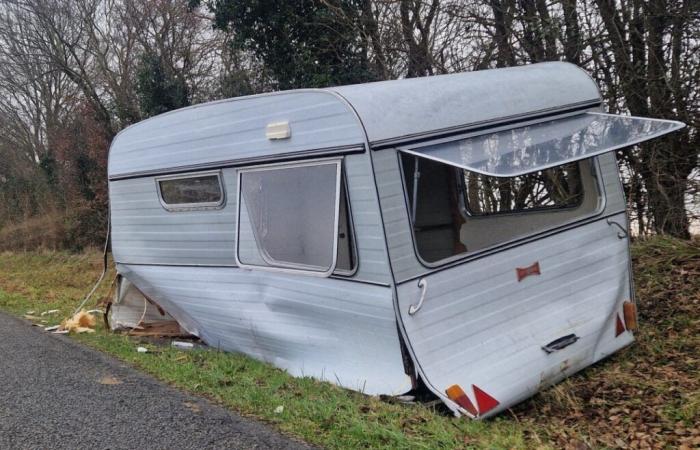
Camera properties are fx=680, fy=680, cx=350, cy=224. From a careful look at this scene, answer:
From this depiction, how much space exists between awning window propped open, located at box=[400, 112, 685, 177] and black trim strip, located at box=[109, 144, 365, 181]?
423 mm

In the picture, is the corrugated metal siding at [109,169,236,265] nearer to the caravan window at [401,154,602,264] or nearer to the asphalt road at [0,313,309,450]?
the asphalt road at [0,313,309,450]

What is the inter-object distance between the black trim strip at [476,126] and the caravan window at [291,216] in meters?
0.44

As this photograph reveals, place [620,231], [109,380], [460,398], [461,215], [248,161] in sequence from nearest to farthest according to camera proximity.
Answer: [460,398], [620,231], [248,161], [109,380], [461,215]

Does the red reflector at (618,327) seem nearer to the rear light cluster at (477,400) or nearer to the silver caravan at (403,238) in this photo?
the silver caravan at (403,238)

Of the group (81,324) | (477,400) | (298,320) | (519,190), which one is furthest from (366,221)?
(81,324)

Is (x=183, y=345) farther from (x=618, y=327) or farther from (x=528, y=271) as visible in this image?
(x=618, y=327)

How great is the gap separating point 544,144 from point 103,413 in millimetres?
3869

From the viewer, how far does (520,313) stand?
4980 millimetres

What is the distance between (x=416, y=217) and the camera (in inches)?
261

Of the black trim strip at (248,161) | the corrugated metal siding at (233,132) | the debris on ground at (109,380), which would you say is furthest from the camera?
the debris on ground at (109,380)

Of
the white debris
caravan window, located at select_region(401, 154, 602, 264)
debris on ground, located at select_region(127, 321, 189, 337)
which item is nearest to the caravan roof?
caravan window, located at select_region(401, 154, 602, 264)

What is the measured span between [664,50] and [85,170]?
51.3ft

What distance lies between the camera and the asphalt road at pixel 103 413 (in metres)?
4.48

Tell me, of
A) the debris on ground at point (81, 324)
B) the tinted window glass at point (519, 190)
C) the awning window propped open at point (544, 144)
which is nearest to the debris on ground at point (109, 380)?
the debris on ground at point (81, 324)
